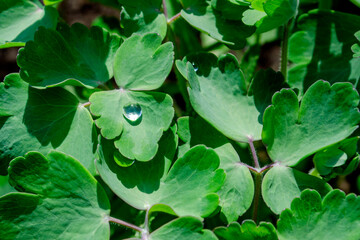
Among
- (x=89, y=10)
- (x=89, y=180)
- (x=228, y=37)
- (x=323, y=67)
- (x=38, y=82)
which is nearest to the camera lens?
(x=89, y=180)

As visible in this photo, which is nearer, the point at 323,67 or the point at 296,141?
the point at 296,141

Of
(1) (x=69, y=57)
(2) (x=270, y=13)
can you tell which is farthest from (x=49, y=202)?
(2) (x=270, y=13)

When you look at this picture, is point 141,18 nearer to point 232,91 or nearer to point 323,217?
point 232,91

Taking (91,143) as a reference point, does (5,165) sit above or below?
below

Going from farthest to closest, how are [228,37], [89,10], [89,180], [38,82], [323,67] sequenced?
1. [89,10]
2. [323,67]
3. [228,37]
4. [38,82]
5. [89,180]

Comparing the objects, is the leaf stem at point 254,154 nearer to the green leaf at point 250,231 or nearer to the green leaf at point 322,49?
the green leaf at point 250,231

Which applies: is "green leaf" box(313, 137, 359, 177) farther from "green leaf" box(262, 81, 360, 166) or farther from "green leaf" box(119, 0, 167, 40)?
"green leaf" box(119, 0, 167, 40)

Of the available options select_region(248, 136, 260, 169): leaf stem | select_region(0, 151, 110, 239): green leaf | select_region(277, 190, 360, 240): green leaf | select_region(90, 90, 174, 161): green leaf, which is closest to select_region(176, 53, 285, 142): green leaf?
select_region(248, 136, 260, 169): leaf stem

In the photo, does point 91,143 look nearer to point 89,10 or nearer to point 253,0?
point 253,0

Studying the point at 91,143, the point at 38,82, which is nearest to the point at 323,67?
the point at 91,143
